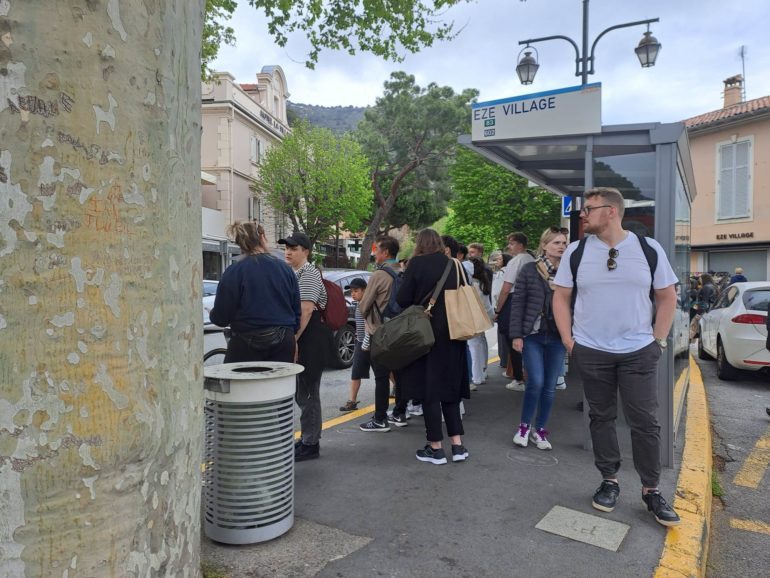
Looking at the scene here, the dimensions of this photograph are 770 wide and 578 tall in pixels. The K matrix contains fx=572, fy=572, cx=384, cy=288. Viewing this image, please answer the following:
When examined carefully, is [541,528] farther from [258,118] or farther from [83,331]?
[258,118]

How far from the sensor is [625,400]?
11.2 ft

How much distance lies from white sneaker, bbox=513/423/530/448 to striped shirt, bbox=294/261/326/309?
1.88m

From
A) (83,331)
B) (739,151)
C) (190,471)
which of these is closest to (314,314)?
(190,471)

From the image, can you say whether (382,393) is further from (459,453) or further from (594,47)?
(594,47)

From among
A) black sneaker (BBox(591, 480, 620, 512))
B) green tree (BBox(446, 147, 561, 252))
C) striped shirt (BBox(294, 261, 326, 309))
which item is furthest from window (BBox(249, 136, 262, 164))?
black sneaker (BBox(591, 480, 620, 512))

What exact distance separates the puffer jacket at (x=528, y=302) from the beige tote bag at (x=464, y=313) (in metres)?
0.40

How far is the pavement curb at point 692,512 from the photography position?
9.52ft

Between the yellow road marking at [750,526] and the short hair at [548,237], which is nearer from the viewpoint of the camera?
the yellow road marking at [750,526]

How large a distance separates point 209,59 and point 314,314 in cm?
984

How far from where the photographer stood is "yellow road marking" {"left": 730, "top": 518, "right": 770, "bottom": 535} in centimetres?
368

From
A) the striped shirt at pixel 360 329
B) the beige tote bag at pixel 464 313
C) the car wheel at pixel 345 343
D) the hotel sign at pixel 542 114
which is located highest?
the hotel sign at pixel 542 114

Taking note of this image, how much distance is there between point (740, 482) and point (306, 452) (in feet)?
11.3

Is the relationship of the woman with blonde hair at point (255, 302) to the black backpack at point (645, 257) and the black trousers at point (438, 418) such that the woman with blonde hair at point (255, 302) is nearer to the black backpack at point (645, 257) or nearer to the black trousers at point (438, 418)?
the black trousers at point (438, 418)

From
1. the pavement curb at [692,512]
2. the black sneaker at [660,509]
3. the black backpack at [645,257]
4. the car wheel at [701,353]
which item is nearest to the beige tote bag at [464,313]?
the black backpack at [645,257]
